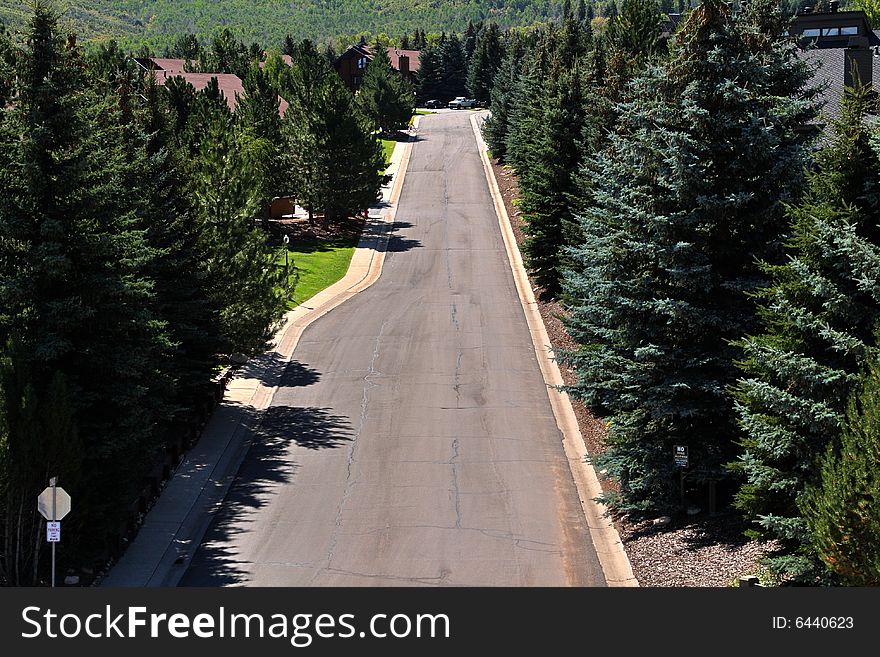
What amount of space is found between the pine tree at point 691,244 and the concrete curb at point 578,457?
91 cm

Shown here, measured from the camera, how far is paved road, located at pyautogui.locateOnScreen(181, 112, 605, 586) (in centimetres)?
2003

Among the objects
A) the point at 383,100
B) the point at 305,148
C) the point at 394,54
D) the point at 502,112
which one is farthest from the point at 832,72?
the point at 394,54

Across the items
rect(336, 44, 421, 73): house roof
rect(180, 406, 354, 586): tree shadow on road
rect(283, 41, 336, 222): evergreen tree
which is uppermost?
rect(336, 44, 421, 73): house roof

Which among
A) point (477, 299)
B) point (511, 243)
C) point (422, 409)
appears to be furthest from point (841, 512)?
point (511, 243)

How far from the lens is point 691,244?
20.2 metres

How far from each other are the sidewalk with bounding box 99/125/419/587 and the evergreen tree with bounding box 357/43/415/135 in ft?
179

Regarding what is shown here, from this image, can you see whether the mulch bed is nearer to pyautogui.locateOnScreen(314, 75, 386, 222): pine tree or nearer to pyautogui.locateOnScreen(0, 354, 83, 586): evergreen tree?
pyautogui.locateOnScreen(0, 354, 83, 586): evergreen tree

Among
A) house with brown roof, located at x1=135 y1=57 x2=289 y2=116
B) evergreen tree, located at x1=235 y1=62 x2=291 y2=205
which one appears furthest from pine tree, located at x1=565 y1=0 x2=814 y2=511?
house with brown roof, located at x1=135 y1=57 x2=289 y2=116

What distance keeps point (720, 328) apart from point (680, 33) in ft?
20.1

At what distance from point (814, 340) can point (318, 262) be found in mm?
37987

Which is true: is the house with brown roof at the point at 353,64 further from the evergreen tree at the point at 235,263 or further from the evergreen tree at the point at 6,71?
the evergreen tree at the point at 6,71

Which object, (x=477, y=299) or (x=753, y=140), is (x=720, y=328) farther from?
(x=477, y=299)

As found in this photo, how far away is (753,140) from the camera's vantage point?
19875 millimetres

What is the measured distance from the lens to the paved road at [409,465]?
2003 centimetres
